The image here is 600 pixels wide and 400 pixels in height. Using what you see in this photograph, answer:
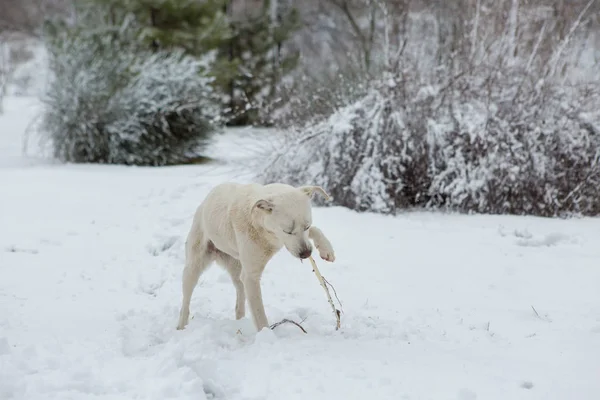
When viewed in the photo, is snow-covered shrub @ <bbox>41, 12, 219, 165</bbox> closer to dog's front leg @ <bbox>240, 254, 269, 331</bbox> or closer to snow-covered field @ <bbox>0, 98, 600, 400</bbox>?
snow-covered field @ <bbox>0, 98, 600, 400</bbox>

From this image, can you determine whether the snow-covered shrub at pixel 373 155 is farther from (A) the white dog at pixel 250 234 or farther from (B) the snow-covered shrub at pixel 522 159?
(A) the white dog at pixel 250 234

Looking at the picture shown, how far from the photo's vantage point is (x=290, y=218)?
3068 mm

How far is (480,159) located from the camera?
733cm

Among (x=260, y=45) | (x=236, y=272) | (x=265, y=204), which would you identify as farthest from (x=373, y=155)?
(x=260, y=45)

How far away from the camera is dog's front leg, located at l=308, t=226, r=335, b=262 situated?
3457 mm

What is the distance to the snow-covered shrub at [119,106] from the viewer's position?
12.0 metres

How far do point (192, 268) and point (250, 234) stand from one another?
0.71 meters

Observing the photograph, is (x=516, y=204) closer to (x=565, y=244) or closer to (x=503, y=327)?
(x=565, y=244)

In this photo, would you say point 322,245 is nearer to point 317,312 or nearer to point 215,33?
point 317,312

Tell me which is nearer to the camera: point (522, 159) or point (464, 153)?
point (522, 159)

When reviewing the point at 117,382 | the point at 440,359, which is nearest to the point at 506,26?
the point at 440,359

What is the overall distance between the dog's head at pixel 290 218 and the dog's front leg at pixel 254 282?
11.3 inches

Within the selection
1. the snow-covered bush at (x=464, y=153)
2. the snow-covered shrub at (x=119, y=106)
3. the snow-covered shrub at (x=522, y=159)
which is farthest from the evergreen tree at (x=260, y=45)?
the snow-covered shrub at (x=522, y=159)

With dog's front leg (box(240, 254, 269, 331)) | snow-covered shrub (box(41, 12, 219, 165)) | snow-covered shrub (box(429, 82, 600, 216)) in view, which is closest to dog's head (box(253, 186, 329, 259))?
dog's front leg (box(240, 254, 269, 331))
